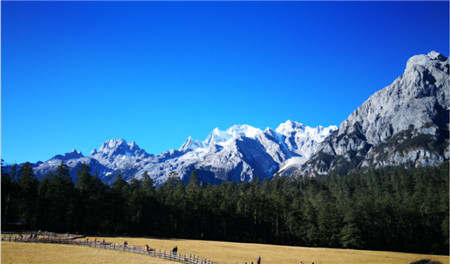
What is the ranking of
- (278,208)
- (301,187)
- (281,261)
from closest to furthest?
(281,261) < (278,208) < (301,187)

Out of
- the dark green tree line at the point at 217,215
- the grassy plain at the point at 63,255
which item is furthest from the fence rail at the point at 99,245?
the dark green tree line at the point at 217,215

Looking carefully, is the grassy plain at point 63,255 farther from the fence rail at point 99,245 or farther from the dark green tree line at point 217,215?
the dark green tree line at point 217,215

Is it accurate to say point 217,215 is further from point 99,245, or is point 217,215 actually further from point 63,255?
point 63,255

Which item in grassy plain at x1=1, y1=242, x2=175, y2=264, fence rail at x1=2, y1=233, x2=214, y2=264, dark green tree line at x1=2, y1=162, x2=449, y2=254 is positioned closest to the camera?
grassy plain at x1=1, y1=242, x2=175, y2=264

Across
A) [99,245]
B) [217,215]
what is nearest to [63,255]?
[99,245]

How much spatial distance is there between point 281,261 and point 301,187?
131 m

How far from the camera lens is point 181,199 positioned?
Result: 111 m

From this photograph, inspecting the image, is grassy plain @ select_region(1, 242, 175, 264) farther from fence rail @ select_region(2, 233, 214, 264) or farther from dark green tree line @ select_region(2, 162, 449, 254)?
dark green tree line @ select_region(2, 162, 449, 254)

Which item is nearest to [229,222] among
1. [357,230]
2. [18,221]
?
[357,230]

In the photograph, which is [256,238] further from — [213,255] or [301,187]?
[301,187]

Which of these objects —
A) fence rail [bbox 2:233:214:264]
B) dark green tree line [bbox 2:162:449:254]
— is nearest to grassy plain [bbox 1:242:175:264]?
fence rail [bbox 2:233:214:264]

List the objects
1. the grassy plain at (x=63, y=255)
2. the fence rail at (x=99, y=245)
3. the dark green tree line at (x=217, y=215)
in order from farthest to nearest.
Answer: the dark green tree line at (x=217, y=215) < the fence rail at (x=99, y=245) < the grassy plain at (x=63, y=255)

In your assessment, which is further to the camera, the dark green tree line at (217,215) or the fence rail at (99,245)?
the dark green tree line at (217,215)

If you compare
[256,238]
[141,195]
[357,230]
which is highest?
[141,195]
